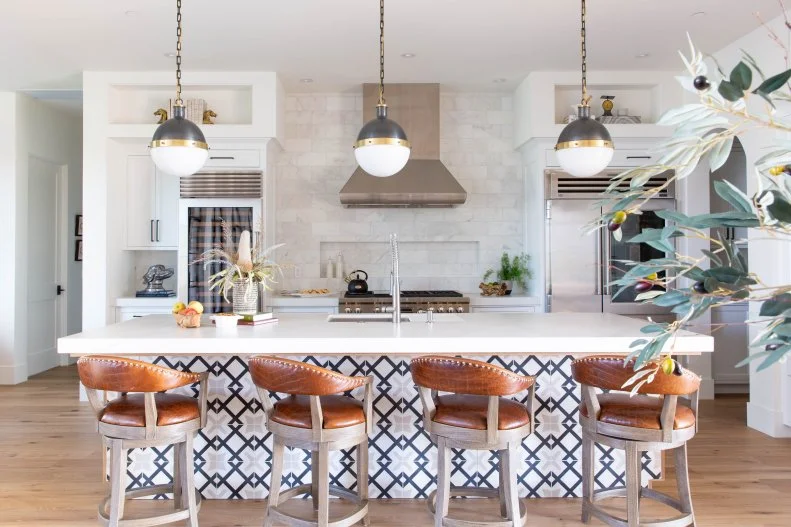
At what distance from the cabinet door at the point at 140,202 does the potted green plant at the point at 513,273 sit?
3221 millimetres

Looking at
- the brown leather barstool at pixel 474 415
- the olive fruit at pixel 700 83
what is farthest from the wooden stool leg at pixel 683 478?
the olive fruit at pixel 700 83

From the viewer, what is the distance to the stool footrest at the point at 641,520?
2.63 meters

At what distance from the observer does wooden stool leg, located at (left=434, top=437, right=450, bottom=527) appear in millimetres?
2578

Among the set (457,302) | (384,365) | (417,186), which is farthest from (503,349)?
(417,186)

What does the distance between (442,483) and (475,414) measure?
336 mm

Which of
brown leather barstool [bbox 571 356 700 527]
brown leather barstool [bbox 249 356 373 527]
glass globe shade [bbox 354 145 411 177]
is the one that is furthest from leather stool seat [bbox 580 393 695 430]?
A: glass globe shade [bbox 354 145 411 177]

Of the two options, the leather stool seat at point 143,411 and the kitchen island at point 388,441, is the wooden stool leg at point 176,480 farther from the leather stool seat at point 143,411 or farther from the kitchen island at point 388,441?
the leather stool seat at point 143,411

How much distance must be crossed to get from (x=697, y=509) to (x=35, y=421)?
15.2 ft

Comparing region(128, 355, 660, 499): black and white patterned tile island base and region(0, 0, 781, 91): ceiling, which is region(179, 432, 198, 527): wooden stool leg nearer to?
region(128, 355, 660, 499): black and white patterned tile island base

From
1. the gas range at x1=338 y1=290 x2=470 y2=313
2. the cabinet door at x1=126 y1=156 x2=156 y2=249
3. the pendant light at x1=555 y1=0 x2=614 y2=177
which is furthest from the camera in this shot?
the cabinet door at x1=126 y1=156 x2=156 y2=249

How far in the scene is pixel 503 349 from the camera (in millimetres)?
2801

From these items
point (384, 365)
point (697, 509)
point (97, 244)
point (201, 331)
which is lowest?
point (697, 509)

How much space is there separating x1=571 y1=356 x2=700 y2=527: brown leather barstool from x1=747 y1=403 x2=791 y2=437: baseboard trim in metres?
2.14

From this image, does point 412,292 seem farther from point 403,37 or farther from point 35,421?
point 35,421
